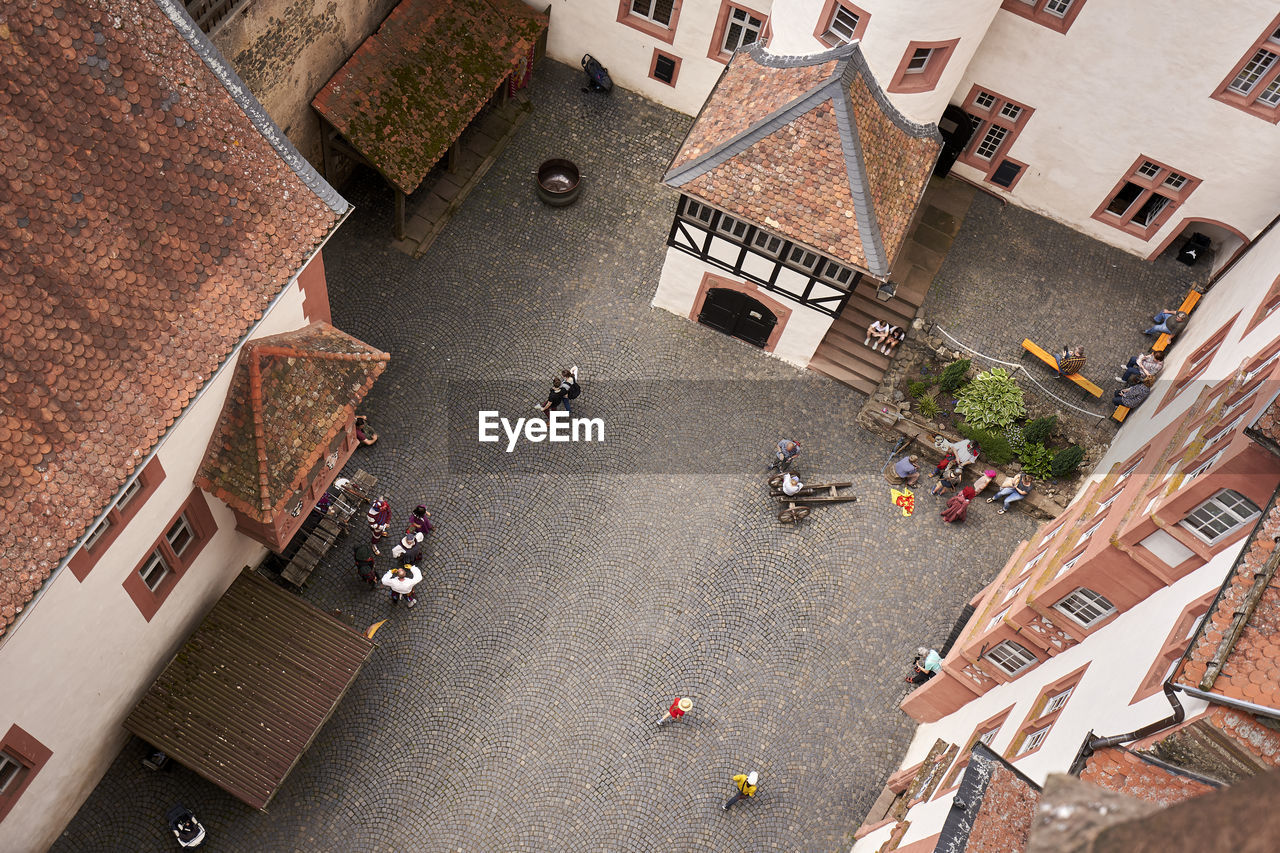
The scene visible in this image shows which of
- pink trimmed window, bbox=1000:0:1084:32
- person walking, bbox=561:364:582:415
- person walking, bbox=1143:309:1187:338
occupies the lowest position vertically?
person walking, bbox=561:364:582:415

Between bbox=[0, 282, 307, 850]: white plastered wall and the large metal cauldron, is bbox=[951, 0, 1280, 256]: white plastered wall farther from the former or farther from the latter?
bbox=[0, 282, 307, 850]: white plastered wall

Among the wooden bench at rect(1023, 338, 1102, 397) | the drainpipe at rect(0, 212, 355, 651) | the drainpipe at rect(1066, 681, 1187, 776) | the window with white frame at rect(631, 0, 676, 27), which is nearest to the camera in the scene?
the drainpipe at rect(1066, 681, 1187, 776)

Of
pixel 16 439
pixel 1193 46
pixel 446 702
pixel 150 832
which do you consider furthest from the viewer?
pixel 1193 46

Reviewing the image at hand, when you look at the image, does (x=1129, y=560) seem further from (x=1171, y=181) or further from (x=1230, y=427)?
(x=1171, y=181)

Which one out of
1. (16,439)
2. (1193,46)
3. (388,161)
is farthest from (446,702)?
(1193,46)

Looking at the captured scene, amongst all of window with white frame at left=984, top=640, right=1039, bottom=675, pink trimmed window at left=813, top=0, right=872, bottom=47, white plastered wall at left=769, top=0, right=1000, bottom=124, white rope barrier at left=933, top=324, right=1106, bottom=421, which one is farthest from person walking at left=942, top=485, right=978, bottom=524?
pink trimmed window at left=813, top=0, right=872, bottom=47

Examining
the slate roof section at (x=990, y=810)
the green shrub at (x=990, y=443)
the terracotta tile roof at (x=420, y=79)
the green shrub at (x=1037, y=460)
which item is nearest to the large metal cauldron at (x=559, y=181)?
the terracotta tile roof at (x=420, y=79)
